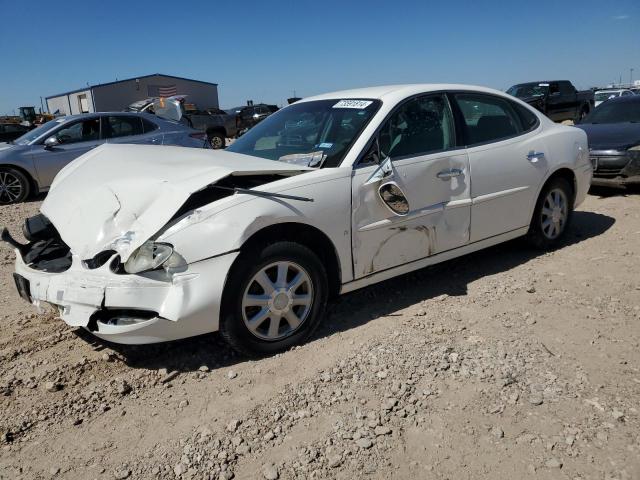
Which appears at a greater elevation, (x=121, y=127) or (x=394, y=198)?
(x=121, y=127)

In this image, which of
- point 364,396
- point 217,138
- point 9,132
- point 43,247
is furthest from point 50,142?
point 9,132

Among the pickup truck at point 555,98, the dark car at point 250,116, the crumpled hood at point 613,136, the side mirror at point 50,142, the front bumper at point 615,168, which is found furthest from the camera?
the dark car at point 250,116

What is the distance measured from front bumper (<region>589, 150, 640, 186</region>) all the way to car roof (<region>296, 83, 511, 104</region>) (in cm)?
359

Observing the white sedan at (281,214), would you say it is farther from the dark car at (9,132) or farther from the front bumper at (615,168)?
the dark car at (9,132)

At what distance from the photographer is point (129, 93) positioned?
38406 mm

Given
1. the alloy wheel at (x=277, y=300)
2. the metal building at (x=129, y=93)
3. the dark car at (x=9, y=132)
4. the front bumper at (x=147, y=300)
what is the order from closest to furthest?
the front bumper at (x=147, y=300) → the alloy wheel at (x=277, y=300) → the dark car at (x=9, y=132) → the metal building at (x=129, y=93)

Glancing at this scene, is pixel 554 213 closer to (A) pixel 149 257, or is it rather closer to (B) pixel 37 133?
(A) pixel 149 257

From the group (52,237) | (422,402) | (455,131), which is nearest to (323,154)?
(455,131)

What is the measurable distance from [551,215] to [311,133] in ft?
8.31

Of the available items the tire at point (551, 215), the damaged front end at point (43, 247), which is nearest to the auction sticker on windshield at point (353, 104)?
the tire at point (551, 215)

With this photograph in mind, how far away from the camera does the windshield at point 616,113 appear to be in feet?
27.0

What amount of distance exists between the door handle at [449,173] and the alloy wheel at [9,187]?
771cm

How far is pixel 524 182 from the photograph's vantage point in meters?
4.39

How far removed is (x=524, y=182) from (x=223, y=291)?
2.87m
